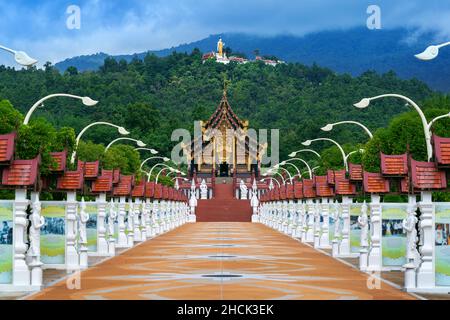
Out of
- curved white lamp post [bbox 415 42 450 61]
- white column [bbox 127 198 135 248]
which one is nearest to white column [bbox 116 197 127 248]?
white column [bbox 127 198 135 248]

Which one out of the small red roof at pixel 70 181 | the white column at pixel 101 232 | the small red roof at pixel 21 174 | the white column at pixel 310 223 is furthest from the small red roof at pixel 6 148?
the white column at pixel 310 223

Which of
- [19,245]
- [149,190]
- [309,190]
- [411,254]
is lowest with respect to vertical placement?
[411,254]

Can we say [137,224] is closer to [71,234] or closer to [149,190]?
[149,190]

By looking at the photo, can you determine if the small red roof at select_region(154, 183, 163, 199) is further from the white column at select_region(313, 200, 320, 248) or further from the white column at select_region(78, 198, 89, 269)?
the white column at select_region(78, 198, 89, 269)

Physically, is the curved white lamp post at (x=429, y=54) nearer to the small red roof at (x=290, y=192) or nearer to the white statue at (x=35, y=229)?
the white statue at (x=35, y=229)

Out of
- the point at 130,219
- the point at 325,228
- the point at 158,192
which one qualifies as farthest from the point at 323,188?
the point at 158,192

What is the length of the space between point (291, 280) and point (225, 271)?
3.68 meters

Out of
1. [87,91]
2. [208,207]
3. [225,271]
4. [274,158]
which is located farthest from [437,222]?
→ [87,91]

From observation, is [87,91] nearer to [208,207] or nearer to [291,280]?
[208,207]

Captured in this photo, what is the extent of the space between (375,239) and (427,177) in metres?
5.51

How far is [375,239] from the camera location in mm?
30203

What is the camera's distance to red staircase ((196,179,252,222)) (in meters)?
120

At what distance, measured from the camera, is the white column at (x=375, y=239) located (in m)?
29.8

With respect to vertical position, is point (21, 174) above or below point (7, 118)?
below
